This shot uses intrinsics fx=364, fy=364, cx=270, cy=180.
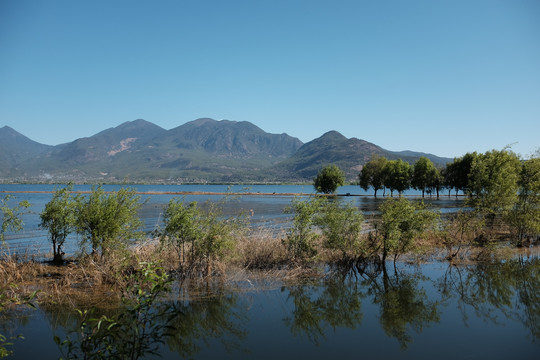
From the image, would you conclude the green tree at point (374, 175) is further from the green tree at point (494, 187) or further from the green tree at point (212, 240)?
the green tree at point (212, 240)

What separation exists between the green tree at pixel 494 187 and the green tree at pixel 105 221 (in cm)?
2371

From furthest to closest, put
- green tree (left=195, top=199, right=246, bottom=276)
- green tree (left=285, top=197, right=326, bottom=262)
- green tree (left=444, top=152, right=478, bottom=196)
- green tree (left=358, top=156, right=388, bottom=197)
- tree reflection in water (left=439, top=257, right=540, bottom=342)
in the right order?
1. green tree (left=358, top=156, right=388, bottom=197)
2. green tree (left=444, top=152, right=478, bottom=196)
3. green tree (left=285, top=197, right=326, bottom=262)
4. green tree (left=195, top=199, right=246, bottom=276)
5. tree reflection in water (left=439, top=257, right=540, bottom=342)

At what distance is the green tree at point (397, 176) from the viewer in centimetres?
11219

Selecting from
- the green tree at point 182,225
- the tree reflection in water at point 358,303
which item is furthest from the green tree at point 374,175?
the green tree at point 182,225

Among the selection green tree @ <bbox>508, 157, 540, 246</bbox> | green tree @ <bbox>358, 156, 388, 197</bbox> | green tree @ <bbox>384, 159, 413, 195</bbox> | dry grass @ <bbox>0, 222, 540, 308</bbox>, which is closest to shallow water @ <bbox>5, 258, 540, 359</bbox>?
dry grass @ <bbox>0, 222, 540, 308</bbox>

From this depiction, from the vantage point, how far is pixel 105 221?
18.5m

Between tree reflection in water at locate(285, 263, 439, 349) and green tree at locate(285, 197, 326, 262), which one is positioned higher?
green tree at locate(285, 197, 326, 262)

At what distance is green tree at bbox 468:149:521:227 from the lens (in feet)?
90.1

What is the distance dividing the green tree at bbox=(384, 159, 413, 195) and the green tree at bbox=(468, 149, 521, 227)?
79923mm

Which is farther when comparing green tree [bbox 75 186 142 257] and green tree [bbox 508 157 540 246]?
green tree [bbox 508 157 540 246]

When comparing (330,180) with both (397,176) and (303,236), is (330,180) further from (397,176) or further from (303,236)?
(303,236)

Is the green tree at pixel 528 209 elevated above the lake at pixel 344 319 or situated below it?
above

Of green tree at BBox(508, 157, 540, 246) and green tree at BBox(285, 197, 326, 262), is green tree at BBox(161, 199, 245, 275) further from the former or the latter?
green tree at BBox(508, 157, 540, 246)

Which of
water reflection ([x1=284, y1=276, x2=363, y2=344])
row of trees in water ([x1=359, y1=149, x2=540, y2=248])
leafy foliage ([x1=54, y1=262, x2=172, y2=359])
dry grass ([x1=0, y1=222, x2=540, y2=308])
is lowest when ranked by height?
water reflection ([x1=284, y1=276, x2=363, y2=344])
